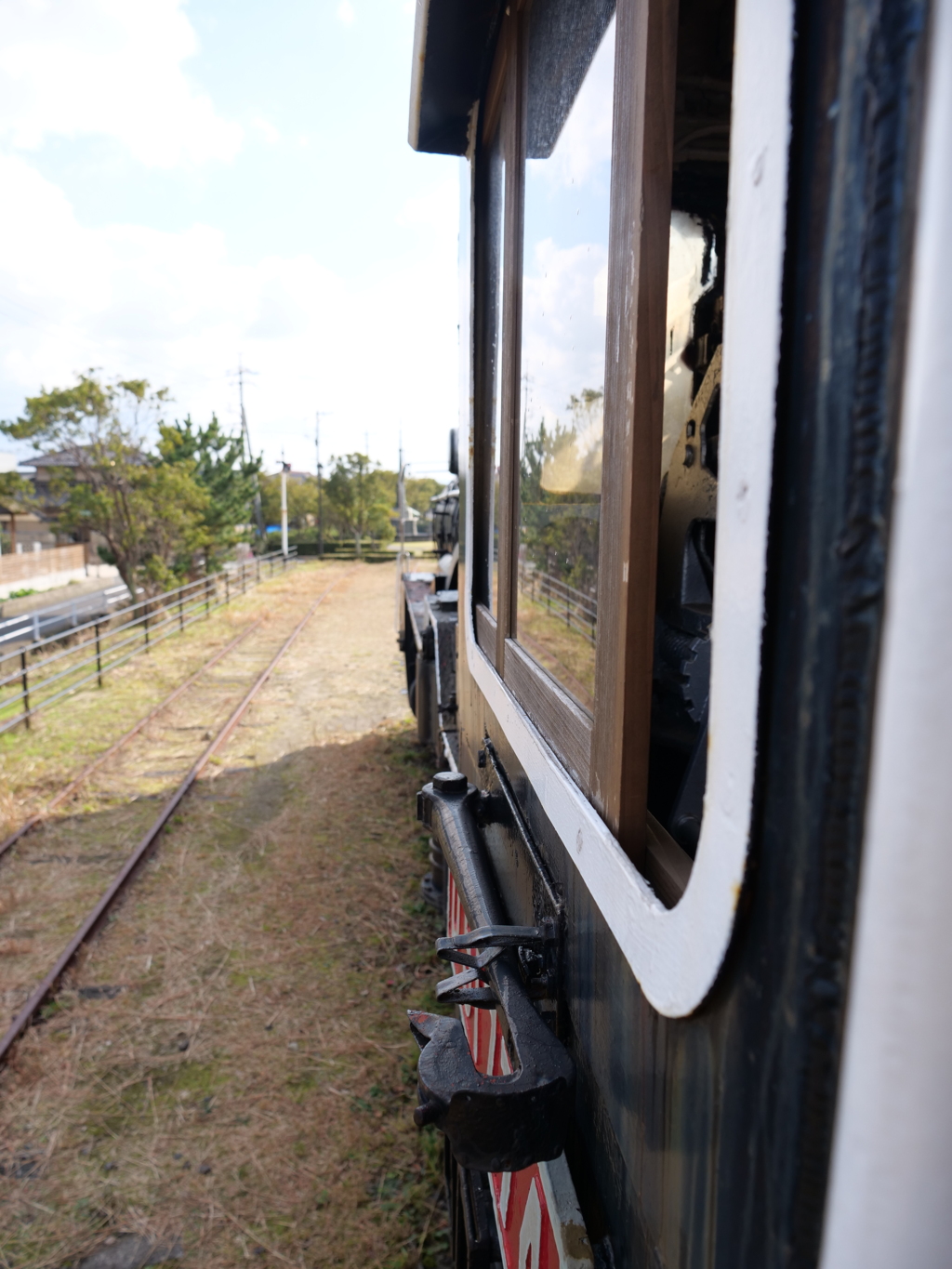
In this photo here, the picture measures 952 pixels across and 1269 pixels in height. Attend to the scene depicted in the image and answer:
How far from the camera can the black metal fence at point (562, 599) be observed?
1.22 meters

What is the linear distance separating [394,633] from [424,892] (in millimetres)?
10257

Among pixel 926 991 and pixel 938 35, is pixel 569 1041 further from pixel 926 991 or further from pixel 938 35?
pixel 938 35

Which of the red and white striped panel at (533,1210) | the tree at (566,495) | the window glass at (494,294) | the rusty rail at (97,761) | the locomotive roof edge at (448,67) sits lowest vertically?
the rusty rail at (97,761)

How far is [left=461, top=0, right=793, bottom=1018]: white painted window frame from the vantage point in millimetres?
487

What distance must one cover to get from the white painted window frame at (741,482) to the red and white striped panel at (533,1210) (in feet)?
1.88

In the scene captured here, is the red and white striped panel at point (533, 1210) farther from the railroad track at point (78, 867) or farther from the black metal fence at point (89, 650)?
the black metal fence at point (89, 650)

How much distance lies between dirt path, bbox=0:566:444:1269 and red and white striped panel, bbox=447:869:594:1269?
127cm

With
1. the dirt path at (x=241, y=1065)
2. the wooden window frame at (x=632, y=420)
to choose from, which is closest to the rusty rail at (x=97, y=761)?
the dirt path at (x=241, y=1065)

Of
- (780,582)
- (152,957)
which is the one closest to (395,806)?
(152,957)

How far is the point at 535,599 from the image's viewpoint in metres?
1.57

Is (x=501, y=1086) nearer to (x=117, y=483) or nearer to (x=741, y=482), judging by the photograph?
(x=741, y=482)

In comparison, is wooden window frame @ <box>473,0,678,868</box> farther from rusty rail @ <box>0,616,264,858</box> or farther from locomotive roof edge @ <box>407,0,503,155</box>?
rusty rail @ <box>0,616,264,858</box>

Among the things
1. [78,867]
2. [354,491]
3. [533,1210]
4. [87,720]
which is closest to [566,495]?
[533,1210]

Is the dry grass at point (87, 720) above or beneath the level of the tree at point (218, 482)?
beneath
